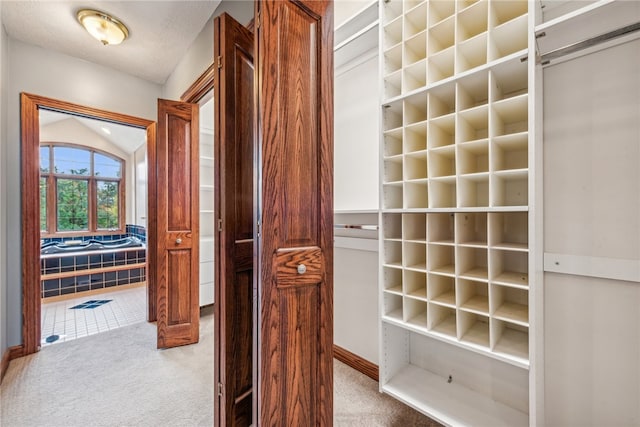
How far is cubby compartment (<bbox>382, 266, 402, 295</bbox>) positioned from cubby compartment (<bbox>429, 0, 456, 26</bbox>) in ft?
4.10

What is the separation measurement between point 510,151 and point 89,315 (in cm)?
445

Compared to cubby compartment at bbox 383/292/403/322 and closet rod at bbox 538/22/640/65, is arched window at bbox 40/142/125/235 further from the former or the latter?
closet rod at bbox 538/22/640/65

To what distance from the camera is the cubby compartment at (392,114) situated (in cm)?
142

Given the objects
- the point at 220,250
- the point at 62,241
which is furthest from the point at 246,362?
the point at 62,241

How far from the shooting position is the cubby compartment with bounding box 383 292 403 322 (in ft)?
4.62

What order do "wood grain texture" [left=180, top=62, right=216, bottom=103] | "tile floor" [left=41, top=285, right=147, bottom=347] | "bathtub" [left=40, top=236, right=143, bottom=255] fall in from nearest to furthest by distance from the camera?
"wood grain texture" [left=180, top=62, right=216, bottom=103] → "tile floor" [left=41, top=285, right=147, bottom=347] → "bathtub" [left=40, top=236, right=143, bottom=255]

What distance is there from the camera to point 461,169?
3.90 feet

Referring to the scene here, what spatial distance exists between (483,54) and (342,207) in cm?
126

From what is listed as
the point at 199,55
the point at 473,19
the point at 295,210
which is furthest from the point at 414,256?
the point at 199,55

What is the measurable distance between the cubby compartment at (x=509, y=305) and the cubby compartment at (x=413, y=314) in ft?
1.09

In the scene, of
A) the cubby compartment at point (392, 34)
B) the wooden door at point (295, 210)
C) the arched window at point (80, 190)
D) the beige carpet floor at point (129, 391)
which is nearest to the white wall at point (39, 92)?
the beige carpet floor at point (129, 391)

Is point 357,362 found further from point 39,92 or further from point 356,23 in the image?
point 39,92

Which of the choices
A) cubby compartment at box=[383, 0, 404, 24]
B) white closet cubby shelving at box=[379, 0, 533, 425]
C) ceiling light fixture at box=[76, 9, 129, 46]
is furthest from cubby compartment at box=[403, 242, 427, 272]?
ceiling light fixture at box=[76, 9, 129, 46]

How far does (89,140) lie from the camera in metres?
5.74
